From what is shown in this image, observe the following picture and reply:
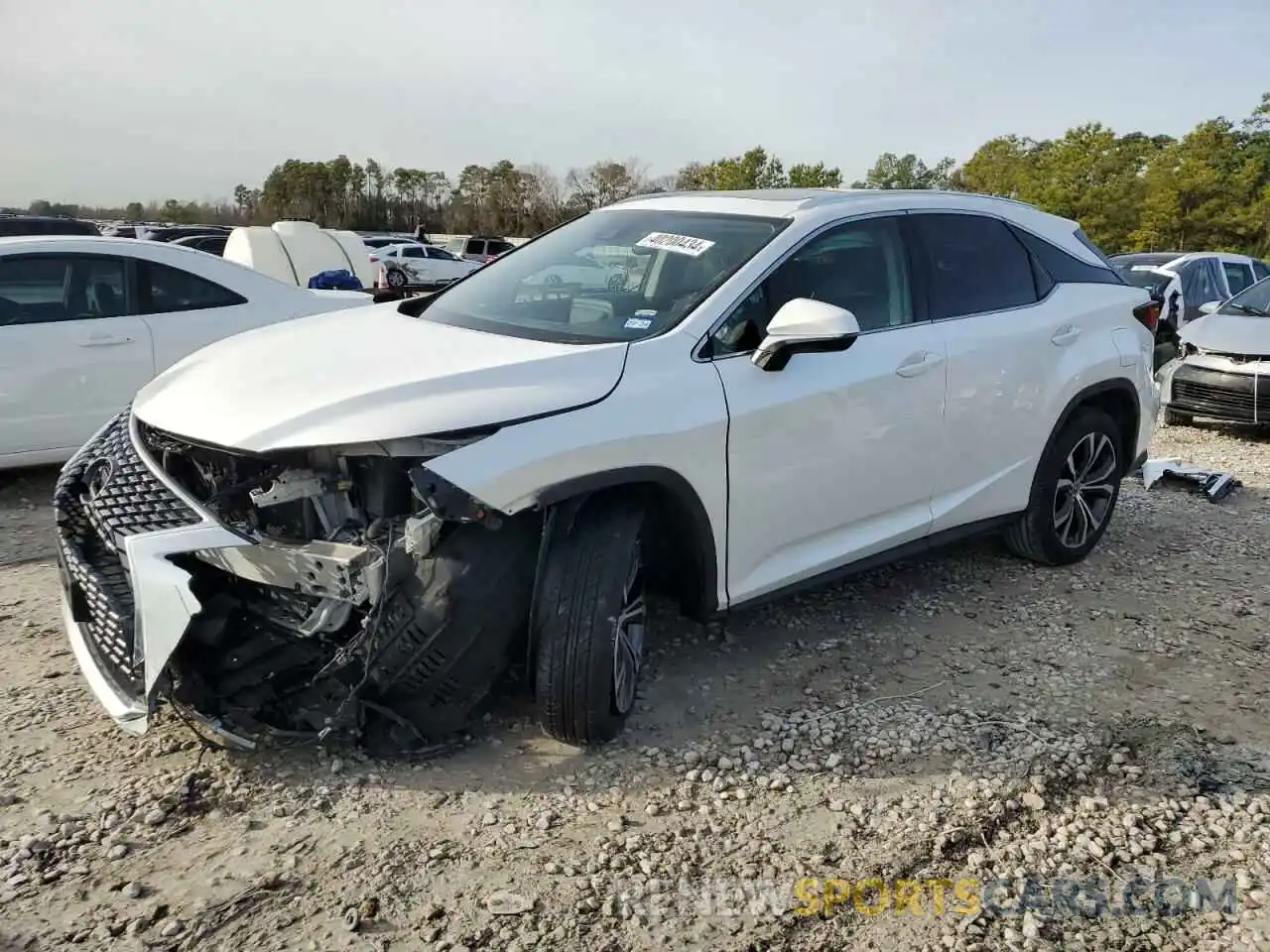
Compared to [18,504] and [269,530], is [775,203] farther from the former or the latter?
[18,504]

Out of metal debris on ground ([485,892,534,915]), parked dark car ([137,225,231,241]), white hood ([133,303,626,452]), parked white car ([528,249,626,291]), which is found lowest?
metal debris on ground ([485,892,534,915])

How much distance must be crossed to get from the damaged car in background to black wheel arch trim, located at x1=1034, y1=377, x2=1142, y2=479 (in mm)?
3822

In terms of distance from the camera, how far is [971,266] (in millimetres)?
4434

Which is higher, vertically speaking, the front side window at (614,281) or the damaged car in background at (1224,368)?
the front side window at (614,281)

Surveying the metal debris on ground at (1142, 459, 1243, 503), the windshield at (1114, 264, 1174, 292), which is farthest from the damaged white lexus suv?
the windshield at (1114, 264, 1174, 292)

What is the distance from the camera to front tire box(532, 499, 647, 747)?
3.03 meters

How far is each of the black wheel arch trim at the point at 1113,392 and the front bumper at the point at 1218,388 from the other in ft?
12.5

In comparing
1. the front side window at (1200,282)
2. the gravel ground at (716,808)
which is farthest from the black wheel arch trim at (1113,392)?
the front side window at (1200,282)

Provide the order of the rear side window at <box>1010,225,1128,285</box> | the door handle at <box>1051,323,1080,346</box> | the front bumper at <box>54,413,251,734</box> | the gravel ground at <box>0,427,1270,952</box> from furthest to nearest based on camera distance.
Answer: the rear side window at <box>1010,225,1128,285</box>, the door handle at <box>1051,323,1080,346</box>, the front bumper at <box>54,413,251,734</box>, the gravel ground at <box>0,427,1270,952</box>

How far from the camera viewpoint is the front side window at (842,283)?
352 centimetres

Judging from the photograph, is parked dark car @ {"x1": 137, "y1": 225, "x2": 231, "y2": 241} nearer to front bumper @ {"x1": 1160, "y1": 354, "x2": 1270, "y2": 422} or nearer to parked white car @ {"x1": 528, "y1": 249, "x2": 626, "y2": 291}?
front bumper @ {"x1": 1160, "y1": 354, "x2": 1270, "y2": 422}

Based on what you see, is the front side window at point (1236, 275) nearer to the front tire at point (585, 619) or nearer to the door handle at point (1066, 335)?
the door handle at point (1066, 335)

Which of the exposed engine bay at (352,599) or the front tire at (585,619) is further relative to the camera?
the front tire at (585,619)

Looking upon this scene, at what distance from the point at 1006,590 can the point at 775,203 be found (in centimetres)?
219
